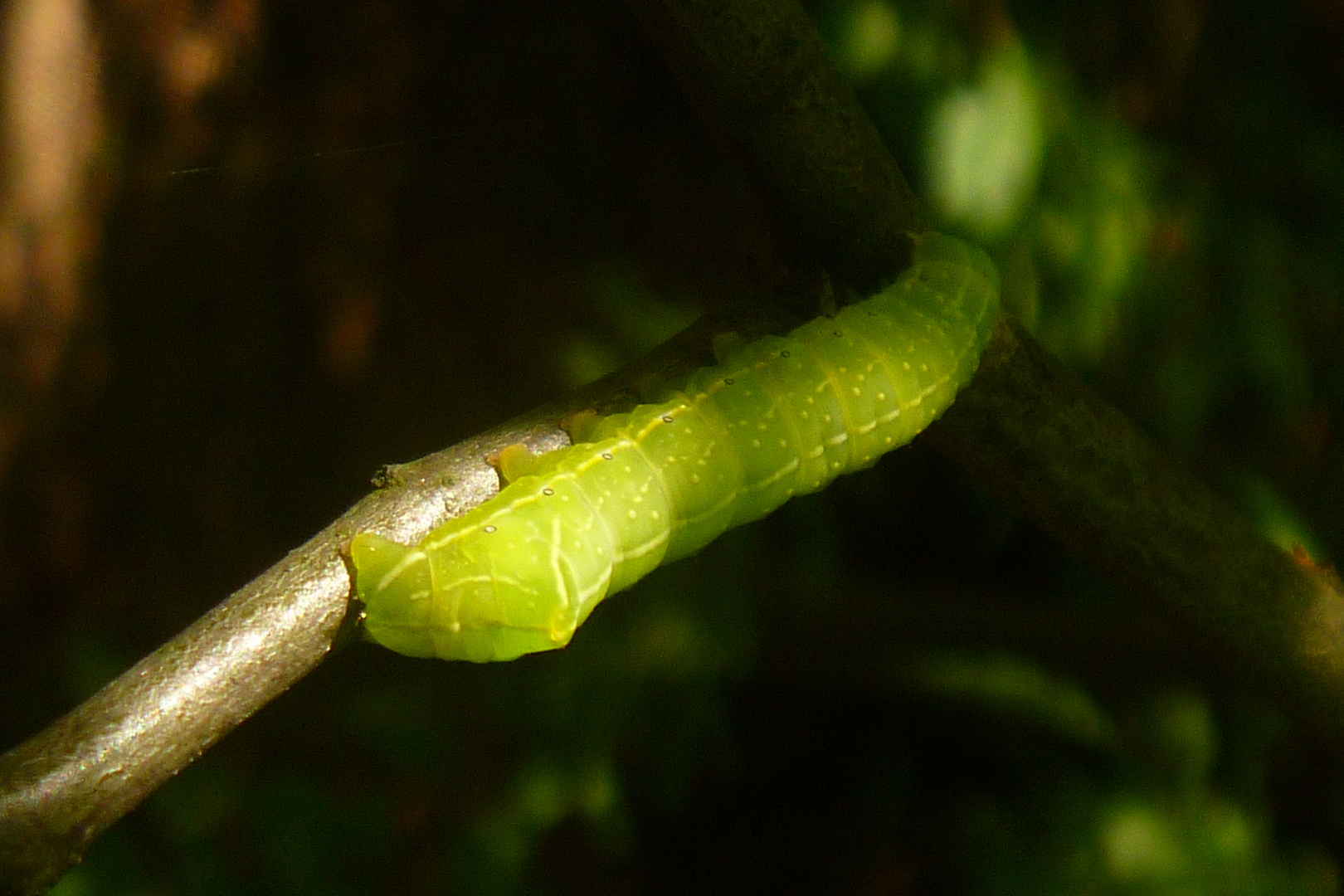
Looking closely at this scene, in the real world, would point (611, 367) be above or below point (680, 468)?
below

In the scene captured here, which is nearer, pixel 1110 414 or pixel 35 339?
pixel 1110 414

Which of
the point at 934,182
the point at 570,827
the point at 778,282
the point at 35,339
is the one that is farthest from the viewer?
the point at 570,827

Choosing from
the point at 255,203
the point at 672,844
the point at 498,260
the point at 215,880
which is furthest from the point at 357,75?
the point at 672,844

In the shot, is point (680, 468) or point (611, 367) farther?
point (611, 367)

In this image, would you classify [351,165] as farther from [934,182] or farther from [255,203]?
[934,182]

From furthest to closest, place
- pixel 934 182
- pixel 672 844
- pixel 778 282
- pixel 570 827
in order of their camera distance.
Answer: pixel 672 844 → pixel 570 827 → pixel 934 182 → pixel 778 282

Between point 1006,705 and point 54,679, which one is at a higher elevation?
point 54,679
